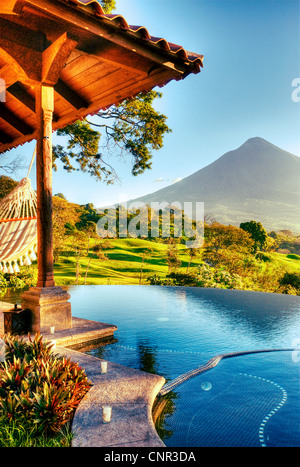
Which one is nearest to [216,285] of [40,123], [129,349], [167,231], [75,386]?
[129,349]

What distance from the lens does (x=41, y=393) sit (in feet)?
6.60

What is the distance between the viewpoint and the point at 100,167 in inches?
436

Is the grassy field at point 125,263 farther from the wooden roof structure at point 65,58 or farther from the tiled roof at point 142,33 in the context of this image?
the tiled roof at point 142,33

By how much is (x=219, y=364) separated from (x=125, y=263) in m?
23.2

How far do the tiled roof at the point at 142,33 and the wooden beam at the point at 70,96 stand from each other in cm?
186

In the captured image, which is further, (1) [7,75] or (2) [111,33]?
(1) [7,75]

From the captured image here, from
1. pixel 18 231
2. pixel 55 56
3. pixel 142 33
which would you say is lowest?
pixel 18 231

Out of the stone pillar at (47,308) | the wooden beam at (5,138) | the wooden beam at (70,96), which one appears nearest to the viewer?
the stone pillar at (47,308)

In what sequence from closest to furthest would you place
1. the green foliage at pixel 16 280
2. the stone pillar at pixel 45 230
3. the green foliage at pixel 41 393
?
the green foliage at pixel 41 393
the stone pillar at pixel 45 230
the green foliage at pixel 16 280

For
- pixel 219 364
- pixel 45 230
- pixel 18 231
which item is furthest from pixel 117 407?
pixel 18 231

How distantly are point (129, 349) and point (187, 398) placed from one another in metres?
1.27

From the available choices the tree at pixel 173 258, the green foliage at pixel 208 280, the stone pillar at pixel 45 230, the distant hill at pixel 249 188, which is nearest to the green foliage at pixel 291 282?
the green foliage at pixel 208 280

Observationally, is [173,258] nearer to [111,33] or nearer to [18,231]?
[18,231]

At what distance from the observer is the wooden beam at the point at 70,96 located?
5000 millimetres
